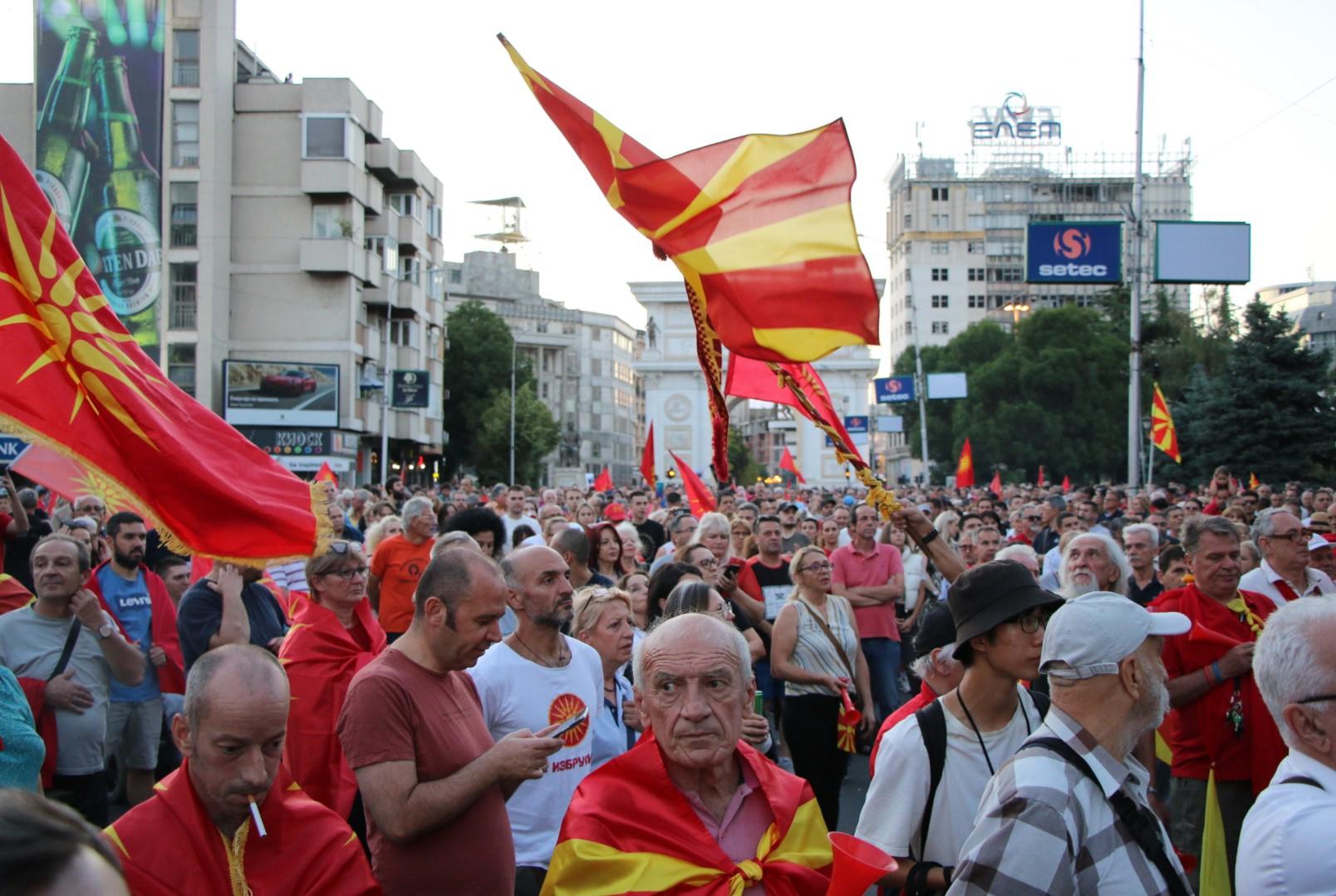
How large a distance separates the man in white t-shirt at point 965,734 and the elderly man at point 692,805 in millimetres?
394

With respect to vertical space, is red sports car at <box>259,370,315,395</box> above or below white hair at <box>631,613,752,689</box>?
above

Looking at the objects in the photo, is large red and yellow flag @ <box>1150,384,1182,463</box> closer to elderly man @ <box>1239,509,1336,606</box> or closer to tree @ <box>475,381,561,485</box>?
elderly man @ <box>1239,509,1336,606</box>

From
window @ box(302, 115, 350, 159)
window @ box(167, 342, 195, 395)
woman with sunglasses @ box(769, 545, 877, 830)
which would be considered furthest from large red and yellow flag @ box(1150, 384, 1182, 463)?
window @ box(167, 342, 195, 395)

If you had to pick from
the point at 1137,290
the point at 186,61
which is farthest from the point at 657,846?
the point at 186,61

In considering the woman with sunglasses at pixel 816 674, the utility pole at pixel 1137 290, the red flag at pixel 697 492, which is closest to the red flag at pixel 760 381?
the woman with sunglasses at pixel 816 674

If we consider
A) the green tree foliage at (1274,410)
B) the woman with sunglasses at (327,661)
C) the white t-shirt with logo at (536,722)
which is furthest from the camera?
the green tree foliage at (1274,410)

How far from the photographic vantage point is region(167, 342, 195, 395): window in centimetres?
4325

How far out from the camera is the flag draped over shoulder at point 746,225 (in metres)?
6.46

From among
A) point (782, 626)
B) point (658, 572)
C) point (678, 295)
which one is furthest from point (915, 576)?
point (678, 295)

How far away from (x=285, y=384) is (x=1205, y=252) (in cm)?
2912

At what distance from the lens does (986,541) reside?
34.2ft

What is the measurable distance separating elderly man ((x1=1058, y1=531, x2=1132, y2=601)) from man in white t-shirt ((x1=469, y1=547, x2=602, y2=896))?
269cm

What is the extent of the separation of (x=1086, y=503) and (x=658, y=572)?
993cm

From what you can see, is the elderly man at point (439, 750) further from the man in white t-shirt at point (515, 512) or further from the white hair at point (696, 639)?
the man in white t-shirt at point (515, 512)
